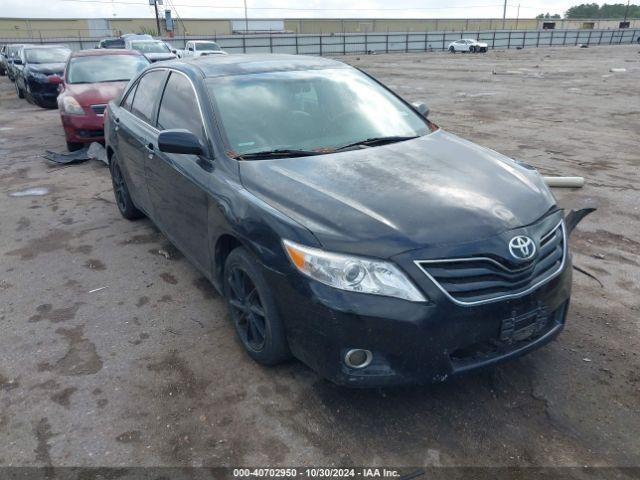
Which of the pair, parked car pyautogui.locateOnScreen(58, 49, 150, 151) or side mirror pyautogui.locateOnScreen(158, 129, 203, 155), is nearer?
side mirror pyautogui.locateOnScreen(158, 129, 203, 155)

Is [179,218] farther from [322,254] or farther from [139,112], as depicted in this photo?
[322,254]

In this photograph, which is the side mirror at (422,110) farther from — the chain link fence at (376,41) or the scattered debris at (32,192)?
the chain link fence at (376,41)

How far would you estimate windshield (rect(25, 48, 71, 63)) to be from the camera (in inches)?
609

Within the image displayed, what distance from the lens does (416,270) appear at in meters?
2.36

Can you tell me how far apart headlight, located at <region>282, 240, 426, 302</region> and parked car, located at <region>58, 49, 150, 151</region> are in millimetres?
6277

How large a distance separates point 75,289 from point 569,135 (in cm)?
857

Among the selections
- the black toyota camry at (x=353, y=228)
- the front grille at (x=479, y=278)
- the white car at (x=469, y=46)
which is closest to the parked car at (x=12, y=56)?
the black toyota camry at (x=353, y=228)

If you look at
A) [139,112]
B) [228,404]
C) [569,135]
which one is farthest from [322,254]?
[569,135]

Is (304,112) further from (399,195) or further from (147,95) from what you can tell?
(147,95)

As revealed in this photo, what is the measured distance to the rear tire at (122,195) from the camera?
5.49m

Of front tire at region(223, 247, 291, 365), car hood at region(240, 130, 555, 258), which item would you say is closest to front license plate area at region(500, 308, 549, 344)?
car hood at region(240, 130, 555, 258)

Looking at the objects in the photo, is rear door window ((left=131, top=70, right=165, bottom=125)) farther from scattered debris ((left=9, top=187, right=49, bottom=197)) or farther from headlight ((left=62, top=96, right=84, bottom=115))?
headlight ((left=62, top=96, right=84, bottom=115))

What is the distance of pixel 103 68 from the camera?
32.1 ft

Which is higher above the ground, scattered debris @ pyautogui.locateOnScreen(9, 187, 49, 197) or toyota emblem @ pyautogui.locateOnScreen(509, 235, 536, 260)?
toyota emblem @ pyautogui.locateOnScreen(509, 235, 536, 260)
